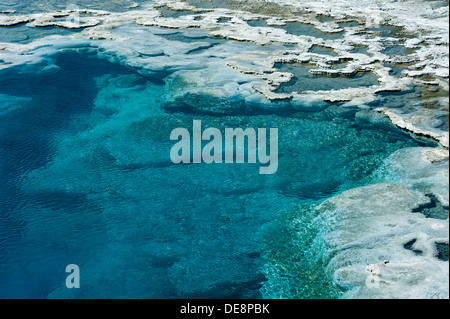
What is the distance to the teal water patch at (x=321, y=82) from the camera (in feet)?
26.2

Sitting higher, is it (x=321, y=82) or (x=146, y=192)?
(x=321, y=82)

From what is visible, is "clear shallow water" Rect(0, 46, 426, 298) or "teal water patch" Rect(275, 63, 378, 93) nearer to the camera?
"clear shallow water" Rect(0, 46, 426, 298)

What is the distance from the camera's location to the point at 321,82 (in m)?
8.20

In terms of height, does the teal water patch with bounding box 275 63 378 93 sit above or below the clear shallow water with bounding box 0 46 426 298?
above

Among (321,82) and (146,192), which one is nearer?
(146,192)

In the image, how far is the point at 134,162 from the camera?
250 inches

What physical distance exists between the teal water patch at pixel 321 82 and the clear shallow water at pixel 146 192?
789 millimetres

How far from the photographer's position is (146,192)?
5766 millimetres

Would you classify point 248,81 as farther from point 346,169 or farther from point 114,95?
point 346,169

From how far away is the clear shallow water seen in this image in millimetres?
4590

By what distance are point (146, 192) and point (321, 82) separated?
4.20 metres

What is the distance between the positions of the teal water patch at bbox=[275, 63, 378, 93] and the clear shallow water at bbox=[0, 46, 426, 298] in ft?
2.59

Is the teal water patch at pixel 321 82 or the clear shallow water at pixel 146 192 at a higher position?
the teal water patch at pixel 321 82
